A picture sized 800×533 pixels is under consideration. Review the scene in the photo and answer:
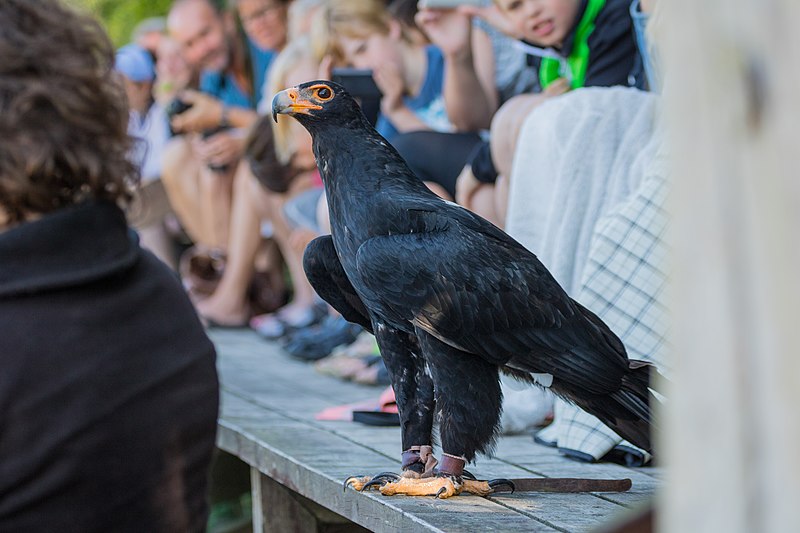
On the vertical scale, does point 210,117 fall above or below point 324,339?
above

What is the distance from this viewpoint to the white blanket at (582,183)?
360cm

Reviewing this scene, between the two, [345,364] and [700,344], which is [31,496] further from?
[345,364]

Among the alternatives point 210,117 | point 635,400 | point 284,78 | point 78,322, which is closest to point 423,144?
point 284,78

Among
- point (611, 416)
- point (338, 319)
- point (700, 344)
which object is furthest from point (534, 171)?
point (700, 344)

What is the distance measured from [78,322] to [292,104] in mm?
1260

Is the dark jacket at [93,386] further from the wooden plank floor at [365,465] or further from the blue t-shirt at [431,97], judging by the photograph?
the blue t-shirt at [431,97]

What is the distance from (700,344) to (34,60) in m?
1.14

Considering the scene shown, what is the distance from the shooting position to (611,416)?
9.60ft

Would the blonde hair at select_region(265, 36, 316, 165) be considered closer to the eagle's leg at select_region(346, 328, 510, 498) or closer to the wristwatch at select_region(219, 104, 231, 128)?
the wristwatch at select_region(219, 104, 231, 128)

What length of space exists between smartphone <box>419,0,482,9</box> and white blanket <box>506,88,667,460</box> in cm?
104

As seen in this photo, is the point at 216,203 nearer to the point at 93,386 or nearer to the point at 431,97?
the point at 431,97

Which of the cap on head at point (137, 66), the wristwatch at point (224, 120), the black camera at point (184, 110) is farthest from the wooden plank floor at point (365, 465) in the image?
the cap on head at point (137, 66)

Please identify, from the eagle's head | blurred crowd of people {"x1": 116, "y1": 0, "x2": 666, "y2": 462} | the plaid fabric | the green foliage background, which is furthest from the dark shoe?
the green foliage background

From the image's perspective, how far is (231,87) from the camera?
28.2ft
